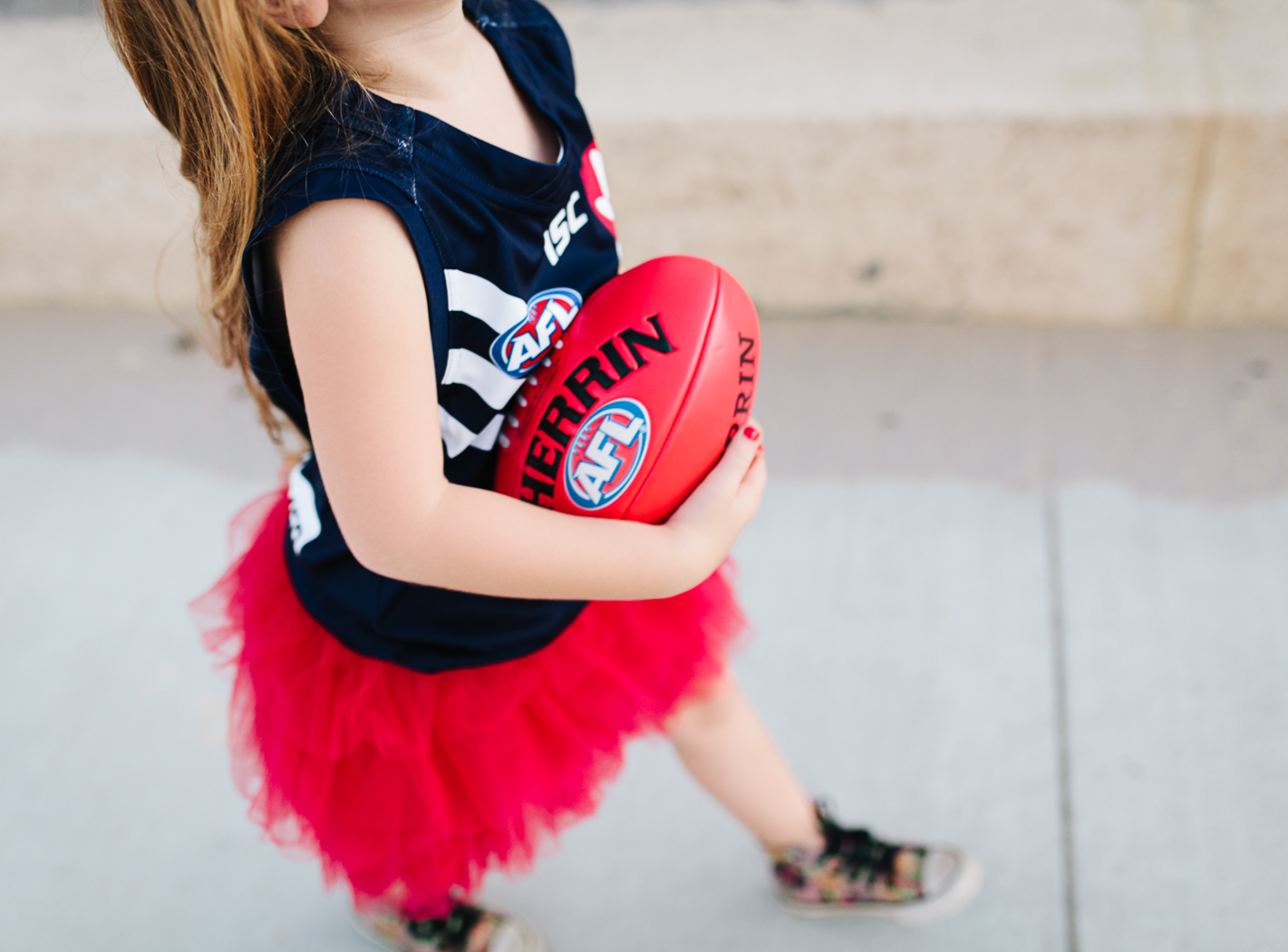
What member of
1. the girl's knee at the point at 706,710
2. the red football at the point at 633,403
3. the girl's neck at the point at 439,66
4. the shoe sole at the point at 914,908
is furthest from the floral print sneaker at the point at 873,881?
the girl's neck at the point at 439,66

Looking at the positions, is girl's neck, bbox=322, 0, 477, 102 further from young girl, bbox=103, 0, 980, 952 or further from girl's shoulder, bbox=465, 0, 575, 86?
girl's shoulder, bbox=465, 0, 575, 86

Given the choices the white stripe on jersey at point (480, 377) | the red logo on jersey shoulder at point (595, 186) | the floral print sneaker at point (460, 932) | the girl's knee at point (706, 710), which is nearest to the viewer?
the white stripe on jersey at point (480, 377)

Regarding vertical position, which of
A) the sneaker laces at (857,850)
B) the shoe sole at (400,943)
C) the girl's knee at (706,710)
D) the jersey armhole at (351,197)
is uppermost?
the jersey armhole at (351,197)

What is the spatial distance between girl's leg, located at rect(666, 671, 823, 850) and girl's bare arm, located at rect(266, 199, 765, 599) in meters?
0.38

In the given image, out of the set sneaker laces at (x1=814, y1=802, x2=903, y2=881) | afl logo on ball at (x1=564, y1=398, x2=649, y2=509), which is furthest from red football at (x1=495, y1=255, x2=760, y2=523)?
sneaker laces at (x1=814, y1=802, x2=903, y2=881)

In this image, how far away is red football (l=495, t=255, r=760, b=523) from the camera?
3.56 ft

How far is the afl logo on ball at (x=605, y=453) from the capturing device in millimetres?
1083

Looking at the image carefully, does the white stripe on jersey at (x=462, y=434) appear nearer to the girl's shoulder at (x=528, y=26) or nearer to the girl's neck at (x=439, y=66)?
the girl's neck at (x=439, y=66)

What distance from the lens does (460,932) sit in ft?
5.08

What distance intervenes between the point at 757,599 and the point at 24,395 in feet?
6.32

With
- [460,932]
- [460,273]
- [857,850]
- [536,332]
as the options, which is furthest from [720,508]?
[460,932]

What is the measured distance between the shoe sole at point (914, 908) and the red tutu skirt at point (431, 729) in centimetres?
44

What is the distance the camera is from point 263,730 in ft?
4.15

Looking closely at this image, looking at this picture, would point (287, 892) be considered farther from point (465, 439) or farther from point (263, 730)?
point (465, 439)
